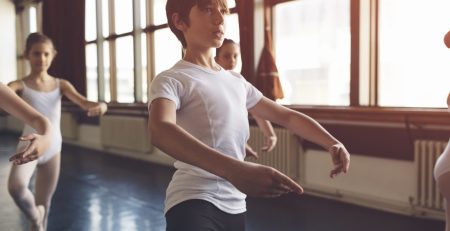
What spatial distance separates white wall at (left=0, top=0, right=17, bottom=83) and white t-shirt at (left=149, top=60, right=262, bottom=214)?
11.0m

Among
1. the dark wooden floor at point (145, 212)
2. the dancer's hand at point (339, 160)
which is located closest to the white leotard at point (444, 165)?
the dancer's hand at point (339, 160)

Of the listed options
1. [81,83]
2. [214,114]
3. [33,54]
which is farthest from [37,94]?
[81,83]

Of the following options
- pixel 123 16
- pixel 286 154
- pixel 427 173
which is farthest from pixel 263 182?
pixel 123 16

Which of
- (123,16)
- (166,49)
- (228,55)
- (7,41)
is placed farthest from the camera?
(7,41)

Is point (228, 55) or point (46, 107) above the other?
point (228, 55)

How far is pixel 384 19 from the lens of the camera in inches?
156

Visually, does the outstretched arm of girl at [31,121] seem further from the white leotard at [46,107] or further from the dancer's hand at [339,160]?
the white leotard at [46,107]

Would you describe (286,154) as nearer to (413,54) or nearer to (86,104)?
(413,54)

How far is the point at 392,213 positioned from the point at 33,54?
9.27 ft

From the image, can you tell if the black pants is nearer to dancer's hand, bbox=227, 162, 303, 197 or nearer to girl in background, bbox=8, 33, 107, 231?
dancer's hand, bbox=227, 162, 303, 197

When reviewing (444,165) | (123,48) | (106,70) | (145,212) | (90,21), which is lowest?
(145,212)

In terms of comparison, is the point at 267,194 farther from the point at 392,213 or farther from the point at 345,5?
the point at 345,5

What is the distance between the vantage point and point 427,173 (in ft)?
11.3

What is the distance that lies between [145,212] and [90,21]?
5.52 metres
